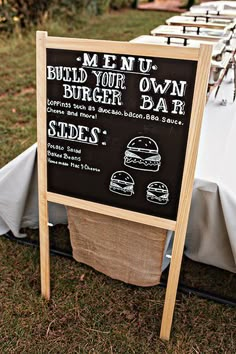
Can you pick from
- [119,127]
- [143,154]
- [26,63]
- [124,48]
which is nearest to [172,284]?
[143,154]

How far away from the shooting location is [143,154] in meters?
1.59

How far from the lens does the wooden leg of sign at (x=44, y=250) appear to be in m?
1.89

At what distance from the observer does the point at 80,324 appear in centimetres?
198

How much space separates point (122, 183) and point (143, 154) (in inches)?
6.9

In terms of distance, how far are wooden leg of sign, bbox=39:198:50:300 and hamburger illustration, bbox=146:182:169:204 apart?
53cm

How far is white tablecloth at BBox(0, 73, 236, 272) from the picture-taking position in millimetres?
1799

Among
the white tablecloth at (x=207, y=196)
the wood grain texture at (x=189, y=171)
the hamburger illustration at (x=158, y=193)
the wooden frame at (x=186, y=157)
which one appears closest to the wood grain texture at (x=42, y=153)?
the wooden frame at (x=186, y=157)

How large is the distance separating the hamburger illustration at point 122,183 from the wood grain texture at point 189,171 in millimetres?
225

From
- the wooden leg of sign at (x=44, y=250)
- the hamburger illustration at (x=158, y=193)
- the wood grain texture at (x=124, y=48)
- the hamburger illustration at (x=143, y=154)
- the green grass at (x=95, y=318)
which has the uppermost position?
the wood grain texture at (x=124, y=48)

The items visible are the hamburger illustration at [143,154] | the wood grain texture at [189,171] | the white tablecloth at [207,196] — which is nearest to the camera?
the wood grain texture at [189,171]

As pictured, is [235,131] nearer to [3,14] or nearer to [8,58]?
[8,58]

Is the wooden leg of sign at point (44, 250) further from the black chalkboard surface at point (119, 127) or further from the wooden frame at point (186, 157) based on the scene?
the black chalkboard surface at point (119, 127)

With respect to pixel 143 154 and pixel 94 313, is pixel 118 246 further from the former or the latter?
pixel 143 154

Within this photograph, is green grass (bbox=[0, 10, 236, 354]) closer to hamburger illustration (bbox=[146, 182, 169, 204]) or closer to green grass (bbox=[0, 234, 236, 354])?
green grass (bbox=[0, 234, 236, 354])
